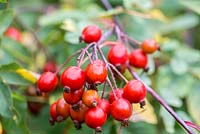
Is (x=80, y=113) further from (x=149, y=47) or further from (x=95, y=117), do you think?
(x=149, y=47)

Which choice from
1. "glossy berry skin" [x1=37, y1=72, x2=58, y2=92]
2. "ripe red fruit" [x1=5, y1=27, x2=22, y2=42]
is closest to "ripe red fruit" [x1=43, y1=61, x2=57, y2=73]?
"ripe red fruit" [x1=5, y1=27, x2=22, y2=42]

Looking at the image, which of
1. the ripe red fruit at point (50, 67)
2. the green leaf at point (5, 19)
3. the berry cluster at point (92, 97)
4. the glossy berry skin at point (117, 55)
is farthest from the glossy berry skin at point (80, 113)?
the ripe red fruit at point (50, 67)

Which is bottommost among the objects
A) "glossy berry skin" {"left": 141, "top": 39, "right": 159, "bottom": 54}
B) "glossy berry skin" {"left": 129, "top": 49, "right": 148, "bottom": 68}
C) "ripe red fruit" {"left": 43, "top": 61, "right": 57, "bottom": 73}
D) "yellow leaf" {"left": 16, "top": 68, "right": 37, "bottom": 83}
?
"ripe red fruit" {"left": 43, "top": 61, "right": 57, "bottom": 73}

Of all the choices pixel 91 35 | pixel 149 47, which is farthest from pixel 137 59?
pixel 91 35

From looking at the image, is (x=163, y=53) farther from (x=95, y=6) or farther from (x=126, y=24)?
(x=95, y=6)

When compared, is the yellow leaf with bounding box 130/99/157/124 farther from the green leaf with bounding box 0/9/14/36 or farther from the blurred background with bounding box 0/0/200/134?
the green leaf with bounding box 0/9/14/36

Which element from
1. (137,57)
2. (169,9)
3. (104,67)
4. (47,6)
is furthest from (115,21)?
(169,9)
